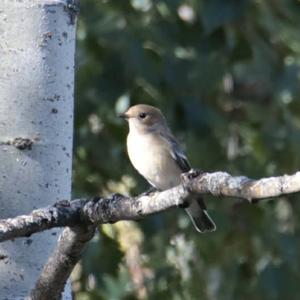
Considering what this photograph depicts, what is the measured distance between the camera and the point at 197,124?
5.11 meters

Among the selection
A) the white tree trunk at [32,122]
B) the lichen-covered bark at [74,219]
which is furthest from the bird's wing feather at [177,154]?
the lichen-covered bark at [74,219]

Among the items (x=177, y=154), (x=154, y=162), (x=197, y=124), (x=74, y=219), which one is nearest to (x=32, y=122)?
(x=74, y=219)

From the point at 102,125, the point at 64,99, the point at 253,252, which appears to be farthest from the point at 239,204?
the point at 64,99

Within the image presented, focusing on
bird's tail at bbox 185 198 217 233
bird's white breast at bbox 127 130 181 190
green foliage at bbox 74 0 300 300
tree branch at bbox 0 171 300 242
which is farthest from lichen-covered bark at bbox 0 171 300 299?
Result: green foliage at bbox 74 0 300 300

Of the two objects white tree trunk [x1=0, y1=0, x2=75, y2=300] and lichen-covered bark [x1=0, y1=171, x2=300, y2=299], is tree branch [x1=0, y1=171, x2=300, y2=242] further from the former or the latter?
white tree trunk [x1=0, y1=0, x2=75, y2=300]

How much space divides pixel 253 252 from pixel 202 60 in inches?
40.8

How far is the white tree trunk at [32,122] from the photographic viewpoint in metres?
2.74

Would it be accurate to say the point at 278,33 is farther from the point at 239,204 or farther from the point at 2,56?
the point at 2,56

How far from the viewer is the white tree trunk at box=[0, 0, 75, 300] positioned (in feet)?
9.00

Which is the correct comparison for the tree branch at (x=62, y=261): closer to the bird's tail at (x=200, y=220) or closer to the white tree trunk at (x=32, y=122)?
the white tree trunk at (x=32, y=122)

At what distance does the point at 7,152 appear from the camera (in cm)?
278

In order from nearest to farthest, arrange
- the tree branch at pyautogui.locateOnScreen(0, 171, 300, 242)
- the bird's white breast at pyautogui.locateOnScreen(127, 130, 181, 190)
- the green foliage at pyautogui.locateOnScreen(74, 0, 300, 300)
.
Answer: the tree branch at pyautogui.locateOnScreen(0, 171, 300, 242) → the bird's white breast at pyautogui.locateOnScreen(127, 130, 181, 190) → the green foliage at pyautogui.locateOnScreen(74, 0, 300, 300)

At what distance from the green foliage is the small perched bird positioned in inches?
8.8

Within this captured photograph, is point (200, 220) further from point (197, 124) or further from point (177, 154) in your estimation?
point (197, 124)
